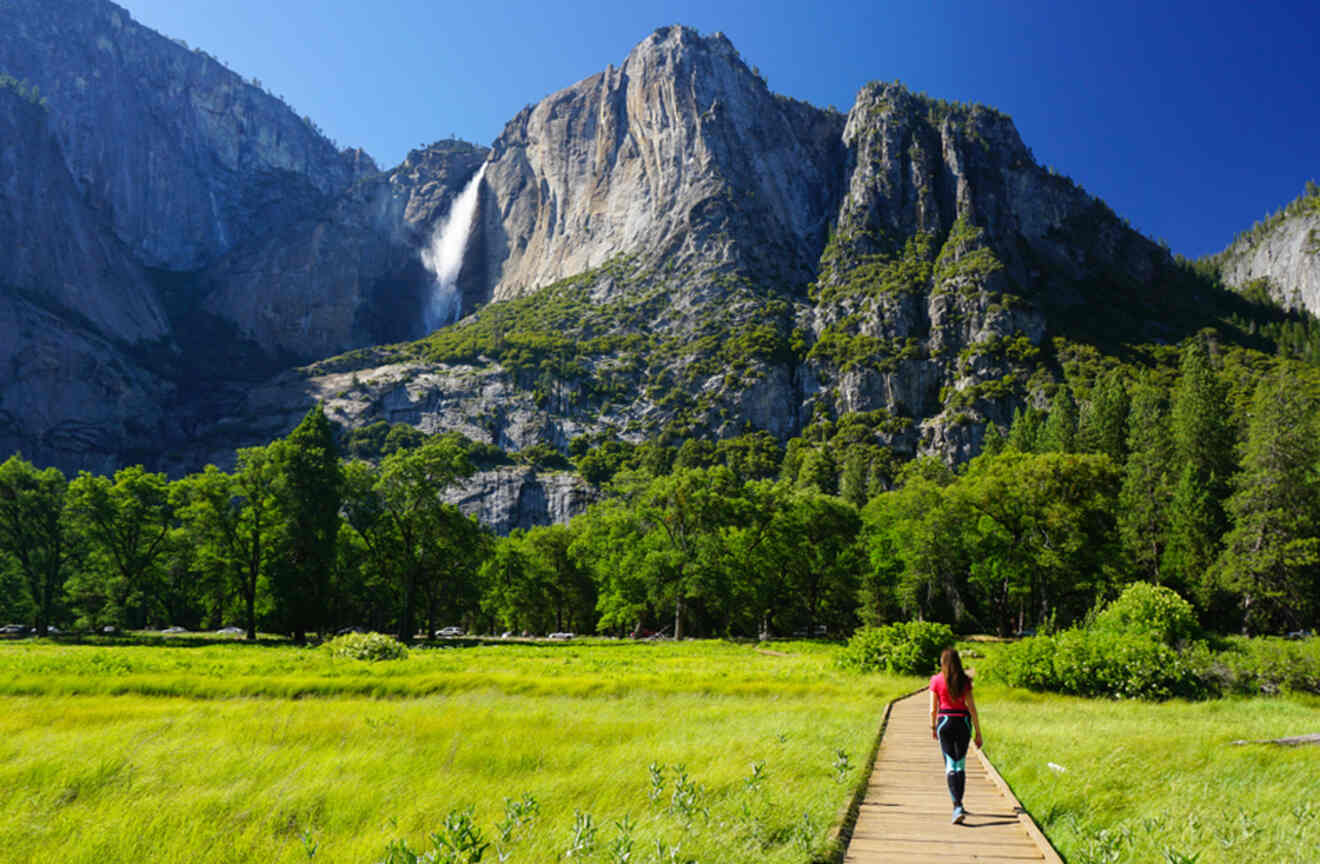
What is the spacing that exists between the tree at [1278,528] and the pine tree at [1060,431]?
27555mm

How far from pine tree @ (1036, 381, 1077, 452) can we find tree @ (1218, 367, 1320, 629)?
90.4ft

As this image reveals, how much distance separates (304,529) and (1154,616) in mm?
47981

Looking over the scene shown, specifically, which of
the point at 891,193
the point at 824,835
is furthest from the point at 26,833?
the point at 891,193

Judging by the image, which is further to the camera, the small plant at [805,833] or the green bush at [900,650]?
the green bush at [900,650]

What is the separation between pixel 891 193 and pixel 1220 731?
17581 cm

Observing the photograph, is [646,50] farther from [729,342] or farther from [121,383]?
[121,383]

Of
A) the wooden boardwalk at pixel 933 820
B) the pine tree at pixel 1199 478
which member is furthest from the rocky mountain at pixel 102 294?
the pine tree at pixel 1199 478

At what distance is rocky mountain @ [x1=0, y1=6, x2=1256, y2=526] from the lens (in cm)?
13000

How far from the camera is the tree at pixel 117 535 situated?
140ft

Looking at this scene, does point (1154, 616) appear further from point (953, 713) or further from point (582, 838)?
point (582, 838)

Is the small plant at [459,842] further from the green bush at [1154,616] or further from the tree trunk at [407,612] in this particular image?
the tree trunk at [407,612]

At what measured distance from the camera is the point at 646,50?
18975 centimetres

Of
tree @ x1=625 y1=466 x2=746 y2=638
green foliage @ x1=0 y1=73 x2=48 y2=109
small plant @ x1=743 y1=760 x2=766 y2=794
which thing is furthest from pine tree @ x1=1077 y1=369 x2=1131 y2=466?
green foliage @ x1=0 y1=73 x2=48 y2=109

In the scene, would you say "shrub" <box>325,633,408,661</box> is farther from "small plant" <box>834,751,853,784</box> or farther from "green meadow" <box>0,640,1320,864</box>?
"small plant" <box>834,751,853,784</box>
